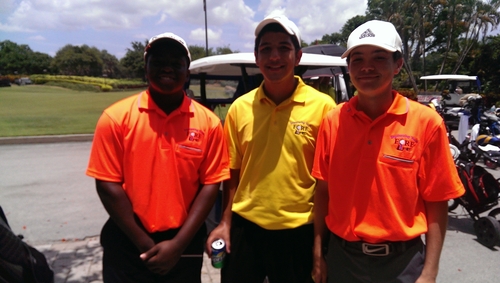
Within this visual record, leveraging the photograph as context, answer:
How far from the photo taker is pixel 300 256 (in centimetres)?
232

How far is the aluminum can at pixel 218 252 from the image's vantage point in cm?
227

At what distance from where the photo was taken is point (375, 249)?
6.27ft

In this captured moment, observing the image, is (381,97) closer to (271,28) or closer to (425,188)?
(425,188)

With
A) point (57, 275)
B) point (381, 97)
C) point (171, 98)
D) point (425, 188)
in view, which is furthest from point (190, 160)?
point (57, 275)

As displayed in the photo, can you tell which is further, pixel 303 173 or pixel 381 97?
pixel 303 173

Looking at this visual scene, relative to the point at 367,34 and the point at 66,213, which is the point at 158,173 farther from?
the point at 66,213

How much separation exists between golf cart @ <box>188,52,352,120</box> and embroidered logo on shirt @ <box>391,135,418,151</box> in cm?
262

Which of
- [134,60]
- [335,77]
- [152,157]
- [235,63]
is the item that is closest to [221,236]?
[152,157]

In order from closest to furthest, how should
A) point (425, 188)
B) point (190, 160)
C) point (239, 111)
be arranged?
point (425, 188) < point (190, 160) < point (239, 111)

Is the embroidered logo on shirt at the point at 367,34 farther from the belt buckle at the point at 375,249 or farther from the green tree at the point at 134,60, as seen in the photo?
the green tree at the point at 134,60

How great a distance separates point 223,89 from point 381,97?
3829 mm

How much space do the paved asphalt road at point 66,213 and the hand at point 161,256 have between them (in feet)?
9.82

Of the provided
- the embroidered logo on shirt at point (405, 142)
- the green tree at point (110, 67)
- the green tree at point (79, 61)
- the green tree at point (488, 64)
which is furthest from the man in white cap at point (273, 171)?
the green tree at point (110, 67)

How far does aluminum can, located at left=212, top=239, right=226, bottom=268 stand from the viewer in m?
2.27
